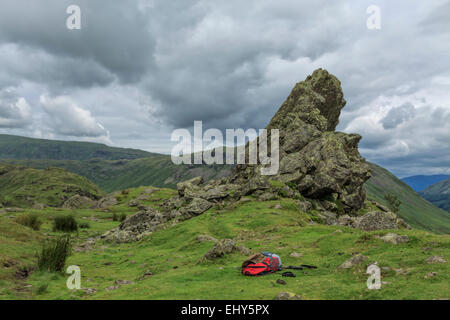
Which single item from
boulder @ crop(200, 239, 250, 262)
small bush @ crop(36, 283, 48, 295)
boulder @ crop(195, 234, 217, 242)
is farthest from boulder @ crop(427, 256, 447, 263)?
small bush @ crop(36, 283, 48, 295)

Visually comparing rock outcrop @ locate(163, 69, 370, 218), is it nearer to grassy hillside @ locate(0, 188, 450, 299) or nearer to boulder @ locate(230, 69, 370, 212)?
boulder @ locate(230, 69, 370, 212)

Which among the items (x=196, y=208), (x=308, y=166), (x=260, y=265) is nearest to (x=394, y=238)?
(x=260, y=265)

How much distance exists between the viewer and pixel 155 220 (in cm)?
6869

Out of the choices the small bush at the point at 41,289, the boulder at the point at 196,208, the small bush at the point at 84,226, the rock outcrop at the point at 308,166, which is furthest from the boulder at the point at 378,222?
the small bush at the point at 84,226

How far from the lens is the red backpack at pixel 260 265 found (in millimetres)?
23922

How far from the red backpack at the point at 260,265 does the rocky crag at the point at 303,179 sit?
89.1 ft

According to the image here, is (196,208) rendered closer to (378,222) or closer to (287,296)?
(378,222)

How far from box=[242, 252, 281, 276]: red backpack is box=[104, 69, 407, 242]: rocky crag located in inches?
1070

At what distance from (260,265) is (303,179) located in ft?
173

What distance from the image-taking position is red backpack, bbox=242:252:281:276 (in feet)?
78.5
